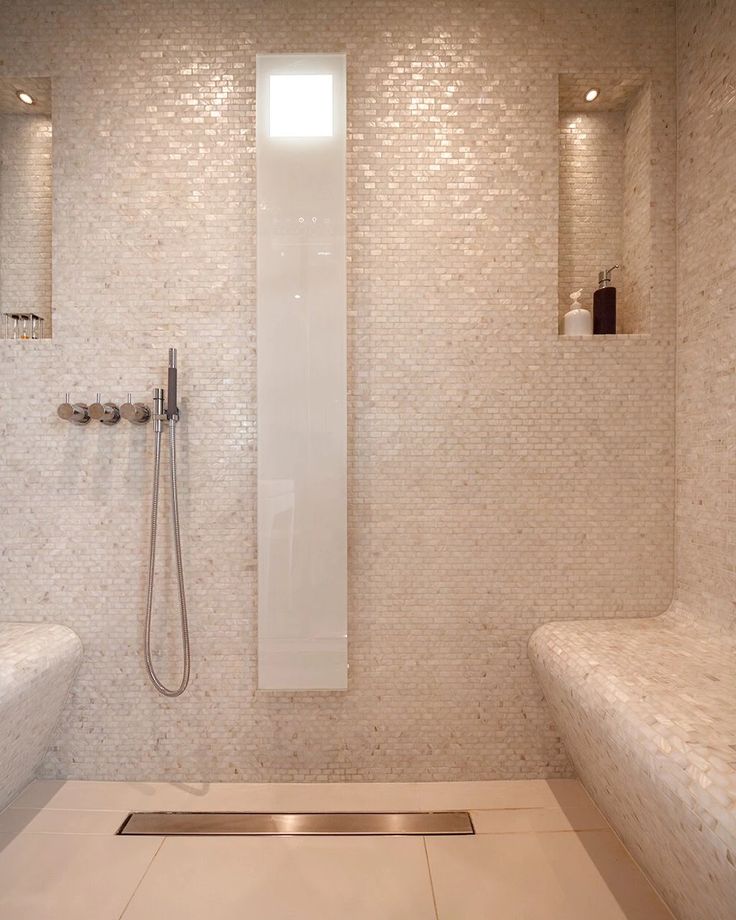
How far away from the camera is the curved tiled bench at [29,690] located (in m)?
1.58

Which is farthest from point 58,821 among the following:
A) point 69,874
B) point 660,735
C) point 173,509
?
point 660,735

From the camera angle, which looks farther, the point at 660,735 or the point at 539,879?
the point at 539,879

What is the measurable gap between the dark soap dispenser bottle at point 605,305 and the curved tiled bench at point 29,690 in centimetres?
233

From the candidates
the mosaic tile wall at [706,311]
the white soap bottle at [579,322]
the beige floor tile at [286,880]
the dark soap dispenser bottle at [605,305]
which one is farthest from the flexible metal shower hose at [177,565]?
the mosaic tile wall at [706,311]

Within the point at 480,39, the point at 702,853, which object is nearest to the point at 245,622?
the point at 702,853

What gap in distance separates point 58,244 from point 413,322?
137 centimetres

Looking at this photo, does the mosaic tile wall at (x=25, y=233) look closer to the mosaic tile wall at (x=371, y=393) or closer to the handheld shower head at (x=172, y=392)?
the mosaic tile wall at (x=371, y=393)

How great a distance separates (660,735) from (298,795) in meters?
1.28

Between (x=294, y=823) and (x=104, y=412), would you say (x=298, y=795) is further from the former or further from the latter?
(x=104, y=412)

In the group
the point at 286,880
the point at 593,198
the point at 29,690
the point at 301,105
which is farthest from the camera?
the point at 593,198

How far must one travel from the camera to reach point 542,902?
1445 mm

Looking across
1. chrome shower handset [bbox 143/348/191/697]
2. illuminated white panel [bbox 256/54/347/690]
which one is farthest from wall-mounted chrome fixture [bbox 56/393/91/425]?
illuminated white panel [bbox 256/54/347/690]

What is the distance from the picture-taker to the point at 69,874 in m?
1.54

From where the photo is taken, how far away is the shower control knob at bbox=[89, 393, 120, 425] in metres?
1.89
